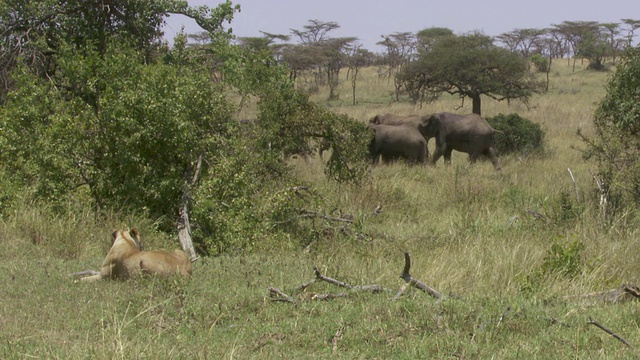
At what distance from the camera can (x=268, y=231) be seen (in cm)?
941

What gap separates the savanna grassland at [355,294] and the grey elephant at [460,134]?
8.23 meters

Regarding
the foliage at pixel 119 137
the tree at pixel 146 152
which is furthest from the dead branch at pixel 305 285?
the foliage at pixel 119 137

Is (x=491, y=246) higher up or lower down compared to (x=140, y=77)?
lower down

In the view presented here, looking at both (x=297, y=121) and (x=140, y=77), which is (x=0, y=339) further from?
(x=297, y=121)

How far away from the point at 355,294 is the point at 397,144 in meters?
13.8

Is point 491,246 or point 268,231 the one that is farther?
point 268,231

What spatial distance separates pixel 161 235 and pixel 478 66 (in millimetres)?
17391

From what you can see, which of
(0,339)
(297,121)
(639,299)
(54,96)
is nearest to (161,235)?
(54,96)

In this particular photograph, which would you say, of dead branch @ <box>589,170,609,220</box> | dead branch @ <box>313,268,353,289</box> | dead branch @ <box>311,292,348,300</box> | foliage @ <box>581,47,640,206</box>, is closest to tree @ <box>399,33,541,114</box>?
foliage @ <box>581,47,640,206</box>

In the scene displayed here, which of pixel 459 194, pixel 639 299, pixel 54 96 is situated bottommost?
pixel 459 194

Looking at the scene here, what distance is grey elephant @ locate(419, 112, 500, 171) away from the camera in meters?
20.0

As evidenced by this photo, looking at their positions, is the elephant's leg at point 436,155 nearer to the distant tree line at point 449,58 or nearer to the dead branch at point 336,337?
the distant tree line at point 449,58

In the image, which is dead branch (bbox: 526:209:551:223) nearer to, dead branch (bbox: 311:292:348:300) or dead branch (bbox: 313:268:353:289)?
dead branch (bbox: 313:268:353:289)

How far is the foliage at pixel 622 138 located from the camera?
1070 cm
